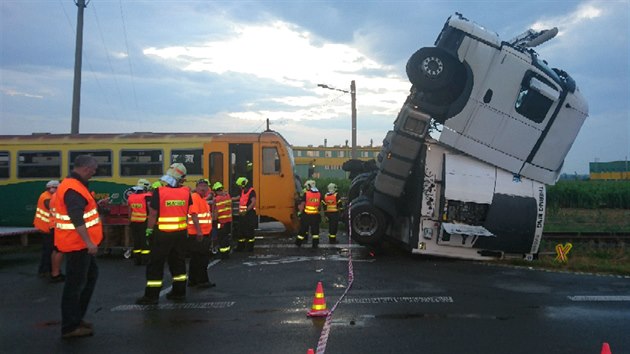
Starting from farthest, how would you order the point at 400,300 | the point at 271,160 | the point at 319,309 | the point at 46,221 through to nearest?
the point at 271,160 < the point at 46,221 < the point at 400,300 < the point at 319,309

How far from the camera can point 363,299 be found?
26.2 feet

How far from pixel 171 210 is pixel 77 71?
57.3ft

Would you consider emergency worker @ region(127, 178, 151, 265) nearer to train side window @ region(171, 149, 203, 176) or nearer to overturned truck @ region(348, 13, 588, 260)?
train side window @ region(171, 149, 203, 176)

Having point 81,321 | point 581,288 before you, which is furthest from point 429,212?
point 81,321

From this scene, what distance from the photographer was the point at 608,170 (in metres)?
82.4

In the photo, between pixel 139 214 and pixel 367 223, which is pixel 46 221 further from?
pixel 367 223

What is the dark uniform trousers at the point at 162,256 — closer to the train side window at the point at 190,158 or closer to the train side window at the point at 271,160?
the train side window at the point at 271,160

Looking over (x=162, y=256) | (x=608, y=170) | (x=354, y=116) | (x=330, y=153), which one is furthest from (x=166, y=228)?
(x=608, y=170)

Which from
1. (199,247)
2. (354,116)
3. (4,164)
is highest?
(354,116)

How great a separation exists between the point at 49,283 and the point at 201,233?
3.42 metres

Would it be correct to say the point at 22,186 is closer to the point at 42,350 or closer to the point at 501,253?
the point at 42,350

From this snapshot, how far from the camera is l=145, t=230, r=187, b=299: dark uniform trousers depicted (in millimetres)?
7656

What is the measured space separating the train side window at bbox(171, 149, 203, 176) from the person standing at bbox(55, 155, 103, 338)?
9.99 meters

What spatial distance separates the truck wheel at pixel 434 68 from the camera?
34.1 feet
